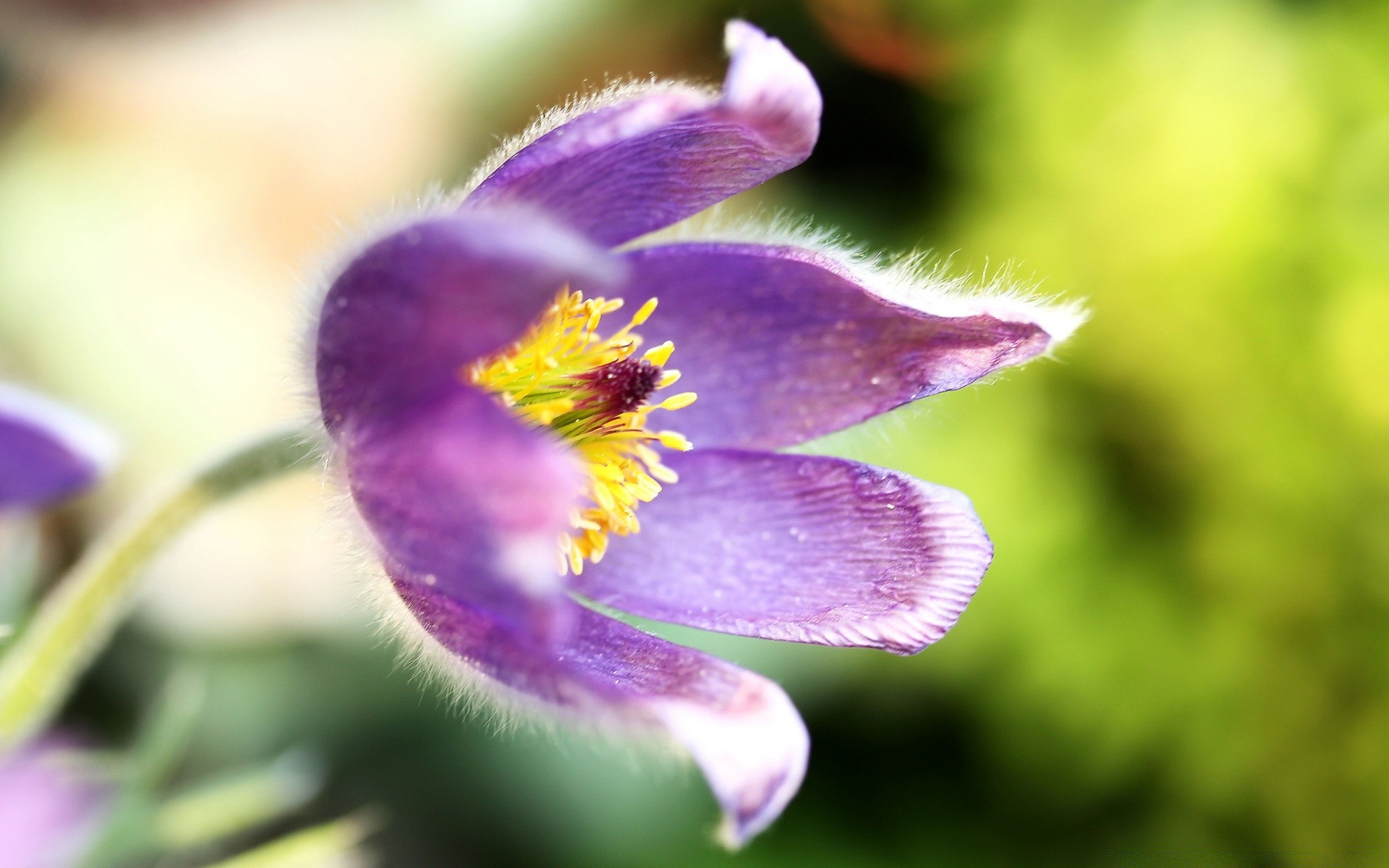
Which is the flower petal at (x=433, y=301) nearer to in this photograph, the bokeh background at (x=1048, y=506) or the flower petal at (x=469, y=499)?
the flower petal at (x=469, y=499)

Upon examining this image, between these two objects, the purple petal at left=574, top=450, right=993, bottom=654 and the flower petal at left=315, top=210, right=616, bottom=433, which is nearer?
the flower petal at left=315, top=210, right=616, bottom=433

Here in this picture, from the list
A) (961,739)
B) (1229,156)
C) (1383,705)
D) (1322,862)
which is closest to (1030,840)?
(961,739)

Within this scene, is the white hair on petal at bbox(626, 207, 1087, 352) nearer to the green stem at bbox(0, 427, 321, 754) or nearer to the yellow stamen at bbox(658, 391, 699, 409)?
the yellow stamen at bbox(658, 391, 699, 409)

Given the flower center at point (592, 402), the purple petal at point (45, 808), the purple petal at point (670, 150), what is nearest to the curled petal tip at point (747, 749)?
the flower center at point (592, 402)

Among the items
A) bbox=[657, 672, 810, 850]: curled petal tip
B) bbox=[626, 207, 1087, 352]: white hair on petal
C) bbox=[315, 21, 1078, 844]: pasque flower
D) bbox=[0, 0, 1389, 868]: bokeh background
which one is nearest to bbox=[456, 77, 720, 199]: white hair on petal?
bbox=[315, 21, 1078, 844]: pasque flower

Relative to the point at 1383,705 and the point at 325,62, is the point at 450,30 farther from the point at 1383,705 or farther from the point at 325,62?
the point at 1383,705

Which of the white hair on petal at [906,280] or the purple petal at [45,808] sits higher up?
the white hair on petal at [906,280]
